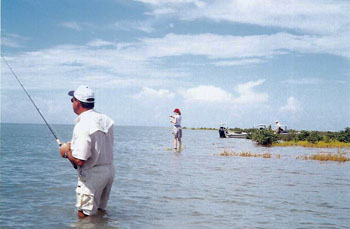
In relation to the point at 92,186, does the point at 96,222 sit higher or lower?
lower

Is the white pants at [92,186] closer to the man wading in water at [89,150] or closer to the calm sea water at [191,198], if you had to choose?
the man wading in water at [89,150]

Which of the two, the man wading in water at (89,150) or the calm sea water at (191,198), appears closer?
the man wading in water at (89,150)

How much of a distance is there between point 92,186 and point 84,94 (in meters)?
1.34

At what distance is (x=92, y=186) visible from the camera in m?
5.61

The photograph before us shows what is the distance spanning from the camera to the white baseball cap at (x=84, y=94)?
563cm

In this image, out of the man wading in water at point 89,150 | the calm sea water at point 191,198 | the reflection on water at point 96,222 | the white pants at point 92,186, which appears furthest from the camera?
the calm sea water at point 191,198

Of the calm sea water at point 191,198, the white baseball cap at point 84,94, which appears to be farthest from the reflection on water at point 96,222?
the white baseball cap at point 84,94

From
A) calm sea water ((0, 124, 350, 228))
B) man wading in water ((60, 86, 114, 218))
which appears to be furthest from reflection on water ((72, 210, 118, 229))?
man wading in water ((60, 86, 114, 218))

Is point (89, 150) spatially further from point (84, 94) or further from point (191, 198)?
point (191, 198)

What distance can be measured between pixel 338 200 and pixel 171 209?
3.86 m

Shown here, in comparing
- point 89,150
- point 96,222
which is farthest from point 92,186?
point 96,222

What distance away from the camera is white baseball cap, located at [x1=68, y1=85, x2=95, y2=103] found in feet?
18.5

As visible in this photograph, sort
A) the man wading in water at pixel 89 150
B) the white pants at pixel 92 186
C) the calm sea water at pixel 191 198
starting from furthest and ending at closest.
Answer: the calm sea water at pixel 191 198
the white pants at pixel 92 186
the man wading in water at pixel 89 150

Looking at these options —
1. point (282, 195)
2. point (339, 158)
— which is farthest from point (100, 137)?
point (339, 158)
